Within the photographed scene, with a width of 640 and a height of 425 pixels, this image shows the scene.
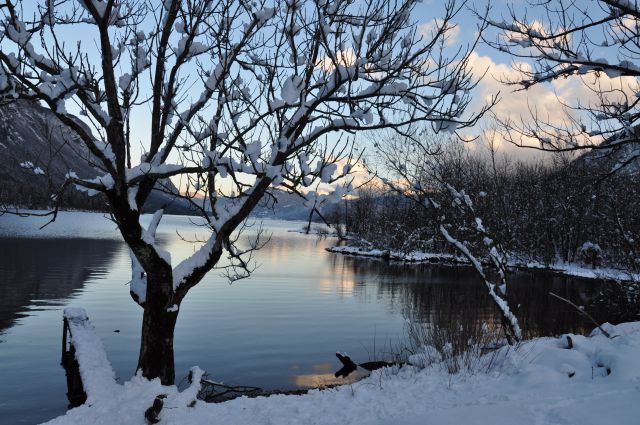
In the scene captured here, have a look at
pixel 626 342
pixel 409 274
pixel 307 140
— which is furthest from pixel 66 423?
pixel 409 274

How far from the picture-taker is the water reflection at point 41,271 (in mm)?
23000

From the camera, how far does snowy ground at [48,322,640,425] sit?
523 cm

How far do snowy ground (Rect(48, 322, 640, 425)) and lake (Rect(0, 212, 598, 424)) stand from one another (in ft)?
8.51

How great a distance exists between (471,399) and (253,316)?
16580 mm

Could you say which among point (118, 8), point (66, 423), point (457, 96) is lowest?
point (66, 423)

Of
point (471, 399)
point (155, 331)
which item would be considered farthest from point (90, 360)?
point (471, 399)

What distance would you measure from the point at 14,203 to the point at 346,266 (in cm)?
16760

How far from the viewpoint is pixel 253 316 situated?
2223 centimetres

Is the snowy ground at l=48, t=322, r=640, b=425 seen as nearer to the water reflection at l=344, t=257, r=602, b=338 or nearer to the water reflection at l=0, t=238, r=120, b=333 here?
the water reflection at l=344, t=257, r=602, b=338

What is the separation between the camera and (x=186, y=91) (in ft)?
25.4

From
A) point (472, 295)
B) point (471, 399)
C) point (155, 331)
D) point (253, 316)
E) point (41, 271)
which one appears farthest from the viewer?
point (41, 271)

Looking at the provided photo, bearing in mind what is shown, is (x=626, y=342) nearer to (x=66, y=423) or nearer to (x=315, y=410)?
(x=315, y=410)

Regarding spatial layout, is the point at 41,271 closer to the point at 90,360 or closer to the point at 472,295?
the point at 90,360

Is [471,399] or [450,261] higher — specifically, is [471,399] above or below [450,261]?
above
